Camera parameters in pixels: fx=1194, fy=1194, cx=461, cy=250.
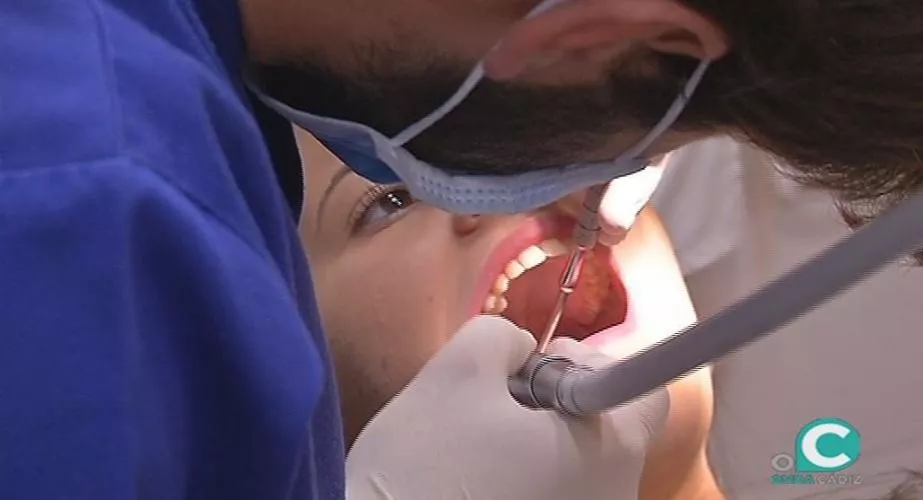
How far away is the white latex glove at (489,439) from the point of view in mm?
1024

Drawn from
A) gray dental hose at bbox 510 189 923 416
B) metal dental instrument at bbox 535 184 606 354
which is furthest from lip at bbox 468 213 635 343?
gray dental hose at bbox 510 189 923 416

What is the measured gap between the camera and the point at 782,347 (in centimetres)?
166

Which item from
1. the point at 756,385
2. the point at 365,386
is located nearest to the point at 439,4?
the point at 365,386

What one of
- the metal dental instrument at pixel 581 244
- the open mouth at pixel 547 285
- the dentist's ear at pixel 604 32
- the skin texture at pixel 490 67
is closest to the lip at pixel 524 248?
the open mouth at pixel 547 285

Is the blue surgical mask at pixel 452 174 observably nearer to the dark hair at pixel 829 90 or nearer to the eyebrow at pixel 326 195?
the dark hair at pixel 829 90

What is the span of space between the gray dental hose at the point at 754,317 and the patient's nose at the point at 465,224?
381 millimetres

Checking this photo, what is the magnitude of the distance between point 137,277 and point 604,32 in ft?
1.19

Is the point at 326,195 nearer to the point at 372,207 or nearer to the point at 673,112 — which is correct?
the point at 372,207

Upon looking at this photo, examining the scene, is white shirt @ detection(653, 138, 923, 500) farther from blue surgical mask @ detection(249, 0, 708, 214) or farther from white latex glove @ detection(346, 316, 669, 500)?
blue surgical mask @ detection(249, 0, 708, 214)

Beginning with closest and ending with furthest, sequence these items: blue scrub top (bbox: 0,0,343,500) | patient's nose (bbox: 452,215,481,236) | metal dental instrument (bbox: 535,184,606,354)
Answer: blue scrub top (bbox: 0,0,343,500) → metal dental instrument (bbox: 535,184,606,354) → patient's nose (bbox: 452,215,481,236)

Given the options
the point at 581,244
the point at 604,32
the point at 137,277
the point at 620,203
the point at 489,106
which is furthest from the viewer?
the point at 620,203

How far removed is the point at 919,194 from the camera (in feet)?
2.42

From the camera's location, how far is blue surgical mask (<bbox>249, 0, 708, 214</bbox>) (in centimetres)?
89

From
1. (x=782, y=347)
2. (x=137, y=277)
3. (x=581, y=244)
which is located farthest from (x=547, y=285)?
(x=137, y=277)
